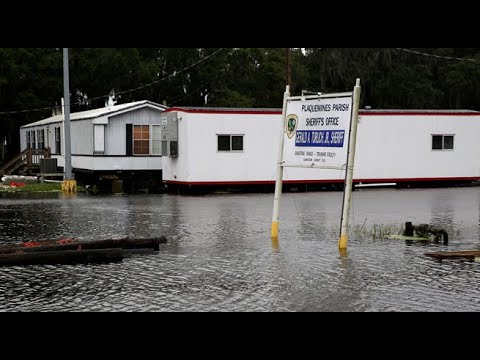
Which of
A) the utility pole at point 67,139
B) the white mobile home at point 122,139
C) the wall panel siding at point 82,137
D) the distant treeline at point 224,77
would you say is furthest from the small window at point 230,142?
the distant treeline at point 224,77

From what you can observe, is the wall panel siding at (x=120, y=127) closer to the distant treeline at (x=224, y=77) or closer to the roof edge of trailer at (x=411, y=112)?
the roof edge of trailer at (x=411, y=112)

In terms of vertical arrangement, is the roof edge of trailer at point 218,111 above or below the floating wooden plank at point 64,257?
above

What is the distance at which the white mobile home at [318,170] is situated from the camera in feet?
96.7

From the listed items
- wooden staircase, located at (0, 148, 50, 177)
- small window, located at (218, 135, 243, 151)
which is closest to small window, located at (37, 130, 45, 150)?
wooden staircase, located at (0, 148, 50, 177)

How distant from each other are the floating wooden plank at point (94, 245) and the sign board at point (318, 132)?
3.41 meters

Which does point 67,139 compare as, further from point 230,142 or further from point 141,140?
point 230,142

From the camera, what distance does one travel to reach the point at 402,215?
66.1 ft

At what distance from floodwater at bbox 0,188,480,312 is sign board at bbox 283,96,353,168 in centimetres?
168

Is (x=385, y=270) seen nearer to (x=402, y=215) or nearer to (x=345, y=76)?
(x=402, y=215)

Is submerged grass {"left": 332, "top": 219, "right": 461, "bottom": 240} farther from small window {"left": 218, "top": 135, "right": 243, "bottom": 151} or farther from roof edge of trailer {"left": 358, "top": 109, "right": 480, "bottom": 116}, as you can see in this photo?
roof edge of trailer {"left": 358, "top": 109, "right": 480, "bottom": 116}

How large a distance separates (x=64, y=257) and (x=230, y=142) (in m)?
18.3

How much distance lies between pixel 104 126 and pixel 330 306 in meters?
25.5

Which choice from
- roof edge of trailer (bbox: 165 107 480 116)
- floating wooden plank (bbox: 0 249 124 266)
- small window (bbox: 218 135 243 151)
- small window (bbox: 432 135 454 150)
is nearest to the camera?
floating wooden plank (bbox: 0 249 124 266)

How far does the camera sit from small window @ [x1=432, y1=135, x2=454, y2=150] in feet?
108
